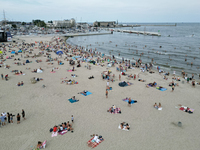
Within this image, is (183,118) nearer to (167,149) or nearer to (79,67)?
(167,149)

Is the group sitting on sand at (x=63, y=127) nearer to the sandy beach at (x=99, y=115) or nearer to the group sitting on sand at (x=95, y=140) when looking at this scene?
the sandy beach at (x=99, y=115)

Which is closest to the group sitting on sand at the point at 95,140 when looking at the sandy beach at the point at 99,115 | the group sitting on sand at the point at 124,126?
the sandy beach at the point at 99,115

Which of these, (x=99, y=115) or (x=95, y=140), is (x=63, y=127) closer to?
(x=95, y=140)

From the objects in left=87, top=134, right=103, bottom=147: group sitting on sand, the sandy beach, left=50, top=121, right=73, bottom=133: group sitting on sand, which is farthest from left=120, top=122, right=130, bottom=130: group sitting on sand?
left=50, top=121, right=73, bottom=133: group sitting on sand

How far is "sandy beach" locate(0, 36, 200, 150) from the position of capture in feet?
28.9

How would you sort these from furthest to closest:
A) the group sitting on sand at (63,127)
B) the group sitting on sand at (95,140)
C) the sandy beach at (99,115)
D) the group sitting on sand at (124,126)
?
the group sitting on sand at (124,126) < the group sitting on sand at (63,127) < the sandy beach at (99,115) < the group sitting on sand at (95,140)

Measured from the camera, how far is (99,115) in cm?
1151

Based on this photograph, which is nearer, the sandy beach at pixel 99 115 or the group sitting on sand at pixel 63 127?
the sandy beach at pixel 99 115

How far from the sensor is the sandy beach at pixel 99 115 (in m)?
8.80

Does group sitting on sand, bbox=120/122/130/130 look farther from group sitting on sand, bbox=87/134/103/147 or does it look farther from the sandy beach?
A: group sitting on sand, bbox=87/134/103/147

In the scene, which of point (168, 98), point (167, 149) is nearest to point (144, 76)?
point (168, 98)

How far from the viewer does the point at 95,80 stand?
19.0 meters

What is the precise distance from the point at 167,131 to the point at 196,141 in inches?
65.8

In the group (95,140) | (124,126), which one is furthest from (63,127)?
(124,126)
